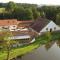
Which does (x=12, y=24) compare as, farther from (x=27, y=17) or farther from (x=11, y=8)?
(x=11, y=8)

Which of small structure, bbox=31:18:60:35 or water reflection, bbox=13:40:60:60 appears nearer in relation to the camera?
water reflection, bbox=13:40:60:60

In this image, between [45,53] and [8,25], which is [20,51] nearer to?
[45,53]

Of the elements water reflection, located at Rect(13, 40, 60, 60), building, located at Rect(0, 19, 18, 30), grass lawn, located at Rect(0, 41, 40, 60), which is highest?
building, located at Rect(0, 19, 18, 30)

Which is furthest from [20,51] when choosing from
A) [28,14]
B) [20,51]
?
[28,14]

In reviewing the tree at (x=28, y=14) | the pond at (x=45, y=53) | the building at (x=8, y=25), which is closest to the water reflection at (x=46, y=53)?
the pond at (x=45, y=53)

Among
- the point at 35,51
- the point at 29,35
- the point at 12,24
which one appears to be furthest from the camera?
the point at 12,24

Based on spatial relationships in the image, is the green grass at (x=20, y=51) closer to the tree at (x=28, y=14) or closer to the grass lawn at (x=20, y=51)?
the grass lawn at (x=20, y=51)

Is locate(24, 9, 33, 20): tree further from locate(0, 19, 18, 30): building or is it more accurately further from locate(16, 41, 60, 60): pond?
locate(16, 41, 60, 60): pond

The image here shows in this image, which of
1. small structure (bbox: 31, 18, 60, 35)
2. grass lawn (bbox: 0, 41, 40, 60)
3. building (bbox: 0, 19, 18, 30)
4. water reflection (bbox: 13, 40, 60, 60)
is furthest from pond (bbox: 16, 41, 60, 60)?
building (bbox: 0, 19, 18, 30)

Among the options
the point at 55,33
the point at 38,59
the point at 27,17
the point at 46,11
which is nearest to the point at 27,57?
the point at 38,59
